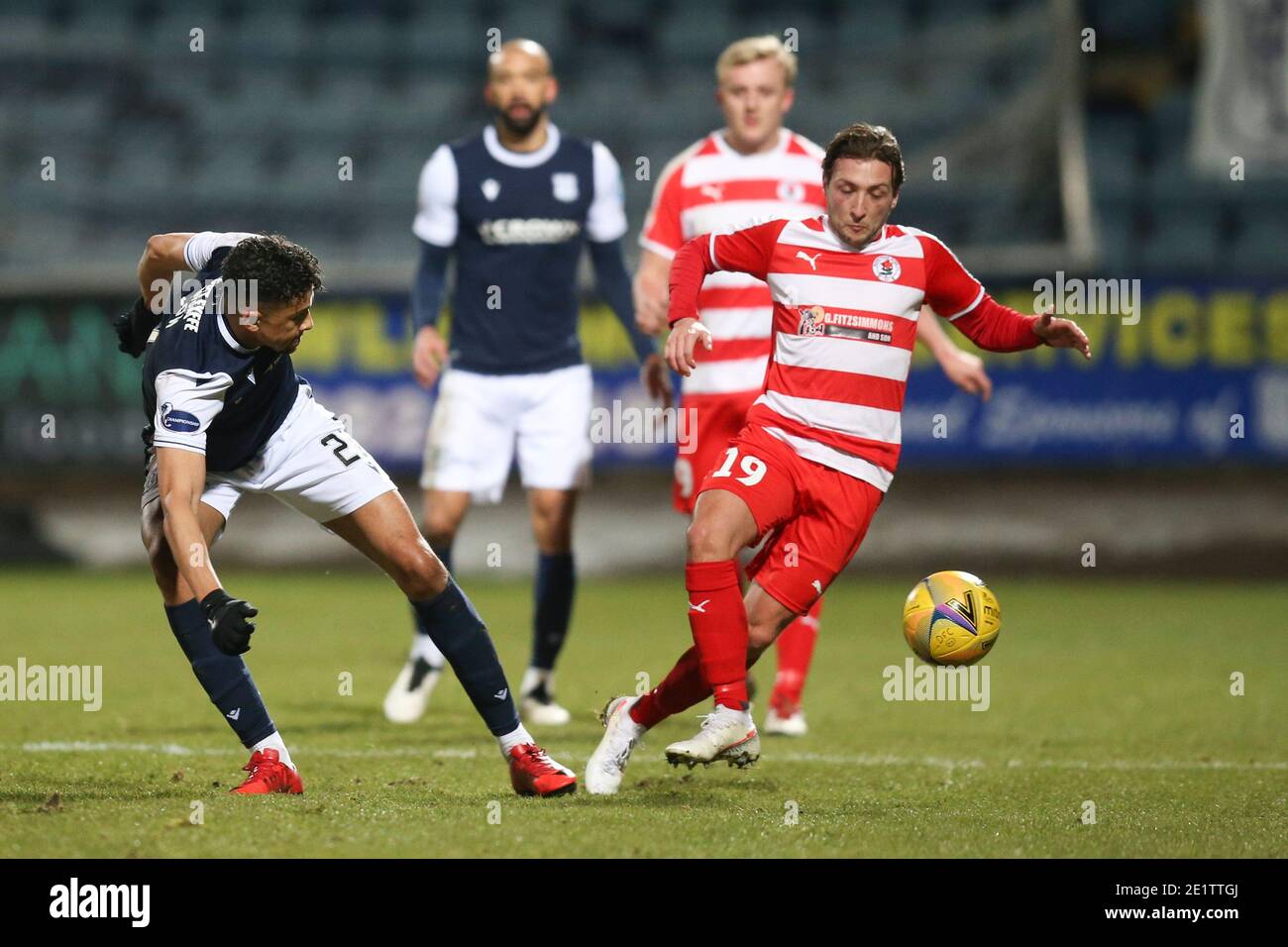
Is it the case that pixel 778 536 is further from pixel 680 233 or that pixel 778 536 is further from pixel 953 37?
pixel 953 37

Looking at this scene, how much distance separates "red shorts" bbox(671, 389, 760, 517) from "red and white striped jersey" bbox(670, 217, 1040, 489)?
1498 millimetres

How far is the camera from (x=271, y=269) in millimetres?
4980

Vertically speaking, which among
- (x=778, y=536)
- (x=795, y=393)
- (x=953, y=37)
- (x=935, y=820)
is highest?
(x=953, y=37)

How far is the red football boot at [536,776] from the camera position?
5355 millimetres

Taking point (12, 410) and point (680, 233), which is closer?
point (680, 233)

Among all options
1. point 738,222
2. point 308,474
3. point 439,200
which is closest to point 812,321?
point 308,474

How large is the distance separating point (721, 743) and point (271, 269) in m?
1.76

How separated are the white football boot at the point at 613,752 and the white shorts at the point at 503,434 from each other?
7.13 ft

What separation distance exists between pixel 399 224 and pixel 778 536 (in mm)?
9344

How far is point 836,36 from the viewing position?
1571cm

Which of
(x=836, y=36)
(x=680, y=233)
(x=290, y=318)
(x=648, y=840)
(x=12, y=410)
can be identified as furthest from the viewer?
(x=836, y=36)

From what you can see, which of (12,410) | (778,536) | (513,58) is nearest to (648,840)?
(778,536)
